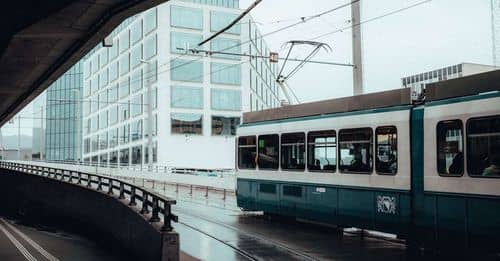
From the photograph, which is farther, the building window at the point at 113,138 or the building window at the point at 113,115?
the building window at the point at 113,115

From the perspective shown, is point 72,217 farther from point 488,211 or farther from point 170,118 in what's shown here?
point 170,118

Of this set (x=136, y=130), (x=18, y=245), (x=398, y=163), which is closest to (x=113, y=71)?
(x=136, y=130)

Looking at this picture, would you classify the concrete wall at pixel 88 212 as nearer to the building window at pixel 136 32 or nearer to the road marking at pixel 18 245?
the road marking at pixel 18 245

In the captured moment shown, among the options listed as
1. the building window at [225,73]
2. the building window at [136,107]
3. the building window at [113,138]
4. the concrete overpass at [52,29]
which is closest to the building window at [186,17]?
the building window at [225,73]

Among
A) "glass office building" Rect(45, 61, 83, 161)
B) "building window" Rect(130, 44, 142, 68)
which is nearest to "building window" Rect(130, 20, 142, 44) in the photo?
"building window" Rect(130, 44, 142, 68)

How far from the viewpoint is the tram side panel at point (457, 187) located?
10.8 m

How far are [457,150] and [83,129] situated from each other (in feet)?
335

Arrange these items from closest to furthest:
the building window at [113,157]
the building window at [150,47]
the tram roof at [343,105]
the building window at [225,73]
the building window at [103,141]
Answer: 1. the tram roof at [343,105]
2. the building window at [150,47]
3. the building window at [225,73]
4. the building window at [113,157]
5. the building window at [103,141]

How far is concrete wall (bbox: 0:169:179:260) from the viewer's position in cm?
1195

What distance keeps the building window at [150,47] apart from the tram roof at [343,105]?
54.8 metres

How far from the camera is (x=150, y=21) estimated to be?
7400cm

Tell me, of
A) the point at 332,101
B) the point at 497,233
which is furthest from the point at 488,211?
the point at 332,101

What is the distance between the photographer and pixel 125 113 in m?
84.4

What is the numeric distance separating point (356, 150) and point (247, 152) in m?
5.89
